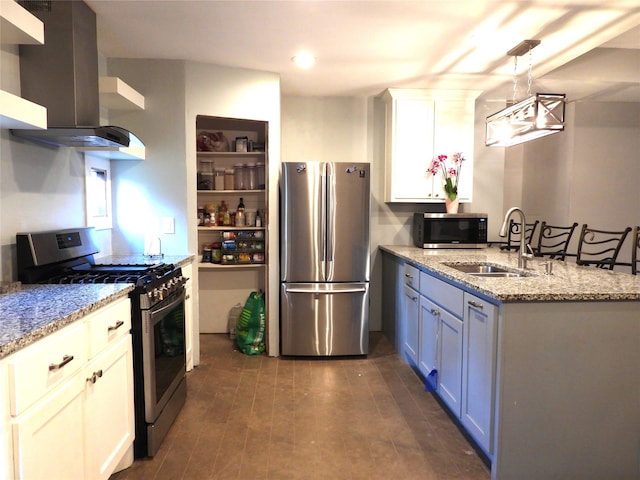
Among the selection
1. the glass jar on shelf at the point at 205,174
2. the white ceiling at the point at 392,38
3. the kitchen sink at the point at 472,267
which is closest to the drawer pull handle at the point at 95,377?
the white ceiling at the point at 392,38

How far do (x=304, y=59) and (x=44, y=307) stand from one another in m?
2.39

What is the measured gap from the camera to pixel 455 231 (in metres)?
3.82

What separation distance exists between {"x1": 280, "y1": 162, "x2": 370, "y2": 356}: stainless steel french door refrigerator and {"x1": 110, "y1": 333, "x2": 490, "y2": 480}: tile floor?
0.26 meters

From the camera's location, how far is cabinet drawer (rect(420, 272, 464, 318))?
2.37 m

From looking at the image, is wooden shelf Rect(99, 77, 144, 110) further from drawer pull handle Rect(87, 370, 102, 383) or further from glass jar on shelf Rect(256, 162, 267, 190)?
drawer pull handle Rect(87, 370, 102, 383)

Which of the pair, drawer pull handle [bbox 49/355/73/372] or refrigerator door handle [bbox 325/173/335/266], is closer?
drawer pull handle [bbox 49/355/73/372]

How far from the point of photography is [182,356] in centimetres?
268

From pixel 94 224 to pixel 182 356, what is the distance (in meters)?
1.14

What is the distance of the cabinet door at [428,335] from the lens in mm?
2750

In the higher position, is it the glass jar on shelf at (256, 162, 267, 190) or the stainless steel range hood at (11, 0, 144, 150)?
the stainless steel range hood at (11, 0, 144, 150)

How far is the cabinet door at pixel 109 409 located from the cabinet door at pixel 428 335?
5.92 feet

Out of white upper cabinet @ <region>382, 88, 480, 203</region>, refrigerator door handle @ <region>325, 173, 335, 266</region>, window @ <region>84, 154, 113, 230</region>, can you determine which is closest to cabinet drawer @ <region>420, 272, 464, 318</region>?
refrigerator door handle @ <region>325, 173, 335, 266</region>

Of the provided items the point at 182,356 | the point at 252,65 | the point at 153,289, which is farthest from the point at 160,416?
the point at 252,65

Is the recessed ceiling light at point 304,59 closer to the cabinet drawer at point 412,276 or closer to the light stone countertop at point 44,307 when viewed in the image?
the cabinet drawer at point 412,276
